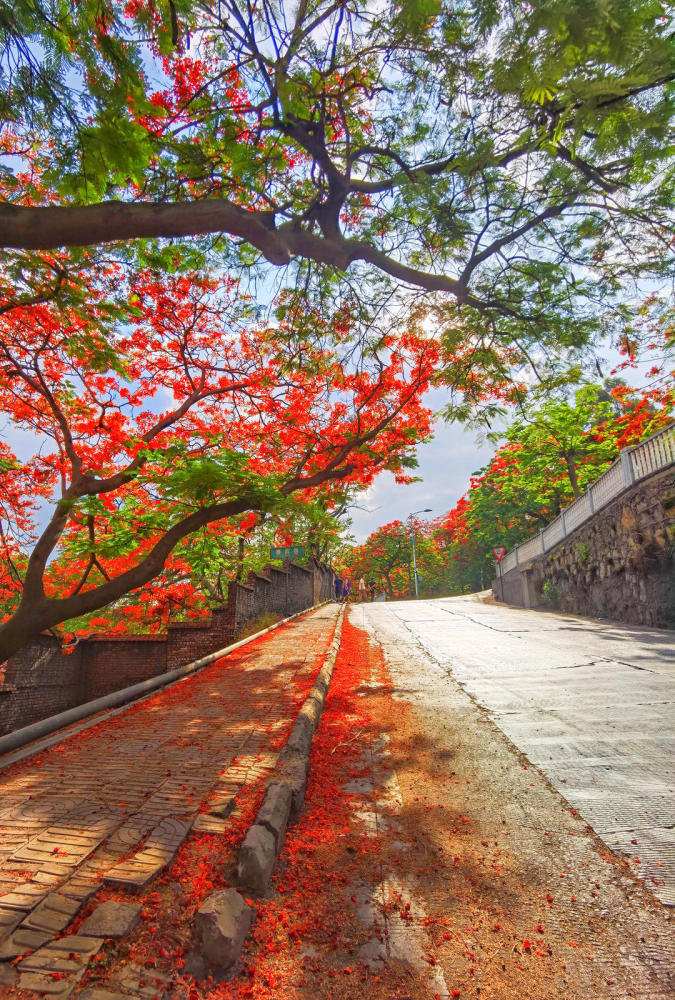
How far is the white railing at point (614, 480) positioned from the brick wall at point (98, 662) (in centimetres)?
1022

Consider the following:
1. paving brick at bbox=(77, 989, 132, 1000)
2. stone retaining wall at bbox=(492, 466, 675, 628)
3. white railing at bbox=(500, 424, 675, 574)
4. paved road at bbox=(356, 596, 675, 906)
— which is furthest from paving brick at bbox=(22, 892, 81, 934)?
white railing at bbox=(500, 424, 675, 574)

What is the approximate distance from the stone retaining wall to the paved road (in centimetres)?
110

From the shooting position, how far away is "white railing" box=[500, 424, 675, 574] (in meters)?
10.7

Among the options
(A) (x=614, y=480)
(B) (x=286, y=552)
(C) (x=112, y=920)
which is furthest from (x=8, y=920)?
(B) (x=286, y=552)

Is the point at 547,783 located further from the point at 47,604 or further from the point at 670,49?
the point at 47,604

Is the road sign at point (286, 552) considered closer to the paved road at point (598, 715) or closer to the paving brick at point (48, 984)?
the paved road at point (598, 715)

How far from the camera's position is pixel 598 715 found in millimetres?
4781

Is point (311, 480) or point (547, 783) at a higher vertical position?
point (311, 480)

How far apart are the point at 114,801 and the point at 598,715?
4.47 metres

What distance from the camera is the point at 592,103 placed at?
3207 mm

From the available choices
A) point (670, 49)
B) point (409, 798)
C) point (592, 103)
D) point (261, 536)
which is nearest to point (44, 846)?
point (409, 798)

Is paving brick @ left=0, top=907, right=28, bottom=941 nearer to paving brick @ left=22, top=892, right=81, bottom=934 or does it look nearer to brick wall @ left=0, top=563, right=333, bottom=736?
paving brick @ left=22, top=892, right=81, bottom=934

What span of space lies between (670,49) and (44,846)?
6113 millimetres

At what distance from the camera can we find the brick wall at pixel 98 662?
8.84 m
